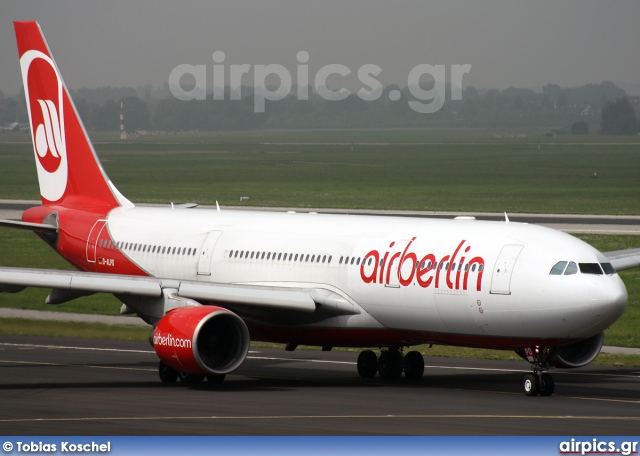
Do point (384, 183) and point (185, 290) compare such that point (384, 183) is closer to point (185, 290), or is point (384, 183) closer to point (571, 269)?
point (185, 290)

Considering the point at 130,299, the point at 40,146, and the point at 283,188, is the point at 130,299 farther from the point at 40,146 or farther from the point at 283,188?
the point at 283,188

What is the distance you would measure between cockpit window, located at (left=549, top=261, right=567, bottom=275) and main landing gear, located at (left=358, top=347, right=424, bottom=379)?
6.32 meters

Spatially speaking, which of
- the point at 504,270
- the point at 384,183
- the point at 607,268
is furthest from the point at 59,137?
the point at 384,183

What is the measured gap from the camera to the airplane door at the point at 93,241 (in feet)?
132

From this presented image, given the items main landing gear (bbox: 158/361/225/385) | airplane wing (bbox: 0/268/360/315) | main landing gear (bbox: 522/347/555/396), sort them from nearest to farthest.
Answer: main landing gear (bbox: 522/347/555/396) → airplane wing (bbox: 0/268/360/315) → main landing gear (bbox: 158/361/225/385)

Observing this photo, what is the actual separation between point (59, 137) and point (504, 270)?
17753 mm

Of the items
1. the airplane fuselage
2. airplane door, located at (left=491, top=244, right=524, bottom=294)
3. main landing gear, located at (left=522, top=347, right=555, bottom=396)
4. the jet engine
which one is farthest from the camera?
the jet engine

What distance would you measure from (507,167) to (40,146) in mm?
137462

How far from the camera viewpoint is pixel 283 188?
128500 millimetres

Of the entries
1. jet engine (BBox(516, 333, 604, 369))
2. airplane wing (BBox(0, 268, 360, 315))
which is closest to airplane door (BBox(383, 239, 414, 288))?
airplane wing (BBox(0, 268, 360, 315))

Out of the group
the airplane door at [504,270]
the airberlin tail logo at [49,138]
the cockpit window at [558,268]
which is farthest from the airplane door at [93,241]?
the cockpit window at [558,268]

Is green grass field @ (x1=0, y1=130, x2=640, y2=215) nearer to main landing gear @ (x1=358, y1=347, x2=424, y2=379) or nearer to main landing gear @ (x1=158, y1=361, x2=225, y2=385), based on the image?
main landing gear @ (x1=358, y1=347, x2=424, y2=379)

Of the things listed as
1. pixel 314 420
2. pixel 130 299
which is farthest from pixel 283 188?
pixel 314 420

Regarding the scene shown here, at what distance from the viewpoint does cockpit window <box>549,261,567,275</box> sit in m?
29.9
